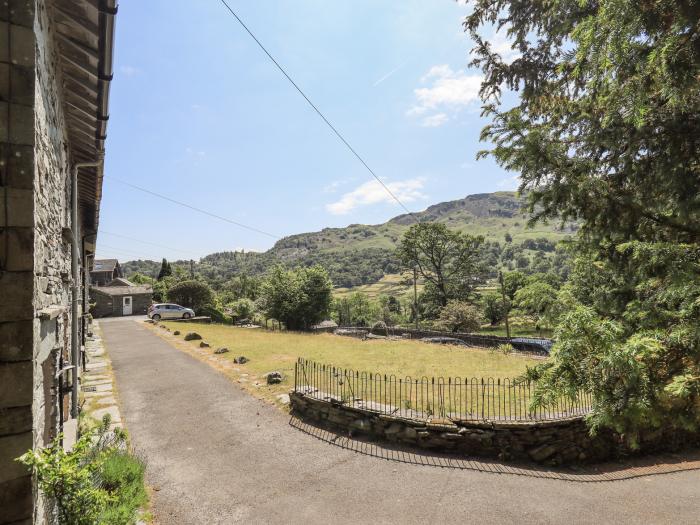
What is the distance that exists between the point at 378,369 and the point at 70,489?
11597mm

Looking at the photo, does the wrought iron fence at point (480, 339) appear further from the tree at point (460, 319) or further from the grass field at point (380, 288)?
the grass field at point (380, 288)

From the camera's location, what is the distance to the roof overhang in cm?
366

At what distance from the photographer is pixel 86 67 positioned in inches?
177

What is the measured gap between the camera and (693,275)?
3.15 meters

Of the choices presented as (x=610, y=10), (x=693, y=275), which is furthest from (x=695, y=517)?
(x=610, y=10)

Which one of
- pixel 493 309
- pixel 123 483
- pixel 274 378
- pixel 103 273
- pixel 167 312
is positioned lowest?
pixel 493 309

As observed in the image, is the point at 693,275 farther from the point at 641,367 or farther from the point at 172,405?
the point at 172,405

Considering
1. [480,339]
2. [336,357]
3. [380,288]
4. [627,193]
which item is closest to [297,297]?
[336,357]

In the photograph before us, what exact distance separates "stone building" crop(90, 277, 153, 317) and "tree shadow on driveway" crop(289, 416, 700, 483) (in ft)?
119

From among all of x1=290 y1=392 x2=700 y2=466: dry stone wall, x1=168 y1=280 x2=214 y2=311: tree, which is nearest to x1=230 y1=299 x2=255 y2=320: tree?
x1=168 y1=280 x2=214 y2=311: tree

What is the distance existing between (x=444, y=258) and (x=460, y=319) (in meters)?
13.7

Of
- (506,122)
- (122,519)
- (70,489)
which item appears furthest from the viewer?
(122,519)

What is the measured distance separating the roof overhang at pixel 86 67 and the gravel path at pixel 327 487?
6.03 meters

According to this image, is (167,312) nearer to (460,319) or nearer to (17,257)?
(460,319)
